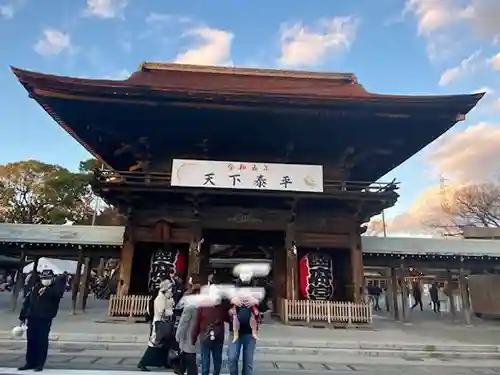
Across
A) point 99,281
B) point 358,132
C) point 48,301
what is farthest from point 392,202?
point 99,281

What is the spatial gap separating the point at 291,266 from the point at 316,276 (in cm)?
101

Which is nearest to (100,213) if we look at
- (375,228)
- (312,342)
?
(312,342)

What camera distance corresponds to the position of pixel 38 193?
35.3 meters

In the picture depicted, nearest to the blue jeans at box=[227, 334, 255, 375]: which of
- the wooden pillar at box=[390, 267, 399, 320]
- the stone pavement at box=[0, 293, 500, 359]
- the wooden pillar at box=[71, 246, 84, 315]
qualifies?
the stone pavement at box=[0, 293, 500, 359]

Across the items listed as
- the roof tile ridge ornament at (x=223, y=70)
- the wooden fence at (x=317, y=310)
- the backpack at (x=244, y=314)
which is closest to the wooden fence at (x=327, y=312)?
the wooden fence at (x=317, y=310)

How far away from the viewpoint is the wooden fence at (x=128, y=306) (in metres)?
12.4

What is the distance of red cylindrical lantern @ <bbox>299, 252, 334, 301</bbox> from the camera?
13.4m

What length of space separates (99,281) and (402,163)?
22645 millimetres

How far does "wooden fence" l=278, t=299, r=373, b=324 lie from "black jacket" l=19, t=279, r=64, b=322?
8113mm

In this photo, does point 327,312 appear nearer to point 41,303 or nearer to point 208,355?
point 208,355

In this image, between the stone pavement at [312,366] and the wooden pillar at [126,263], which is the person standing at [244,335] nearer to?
the stone pavement at [312,366]

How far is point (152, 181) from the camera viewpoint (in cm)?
1334

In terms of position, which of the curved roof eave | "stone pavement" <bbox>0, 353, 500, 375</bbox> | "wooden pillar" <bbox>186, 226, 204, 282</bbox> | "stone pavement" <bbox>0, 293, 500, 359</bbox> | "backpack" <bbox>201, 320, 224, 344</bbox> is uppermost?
the curved roof eave

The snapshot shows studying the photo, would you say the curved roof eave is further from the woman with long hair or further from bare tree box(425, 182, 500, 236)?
bare tree box(425, 182, 500, 236)
